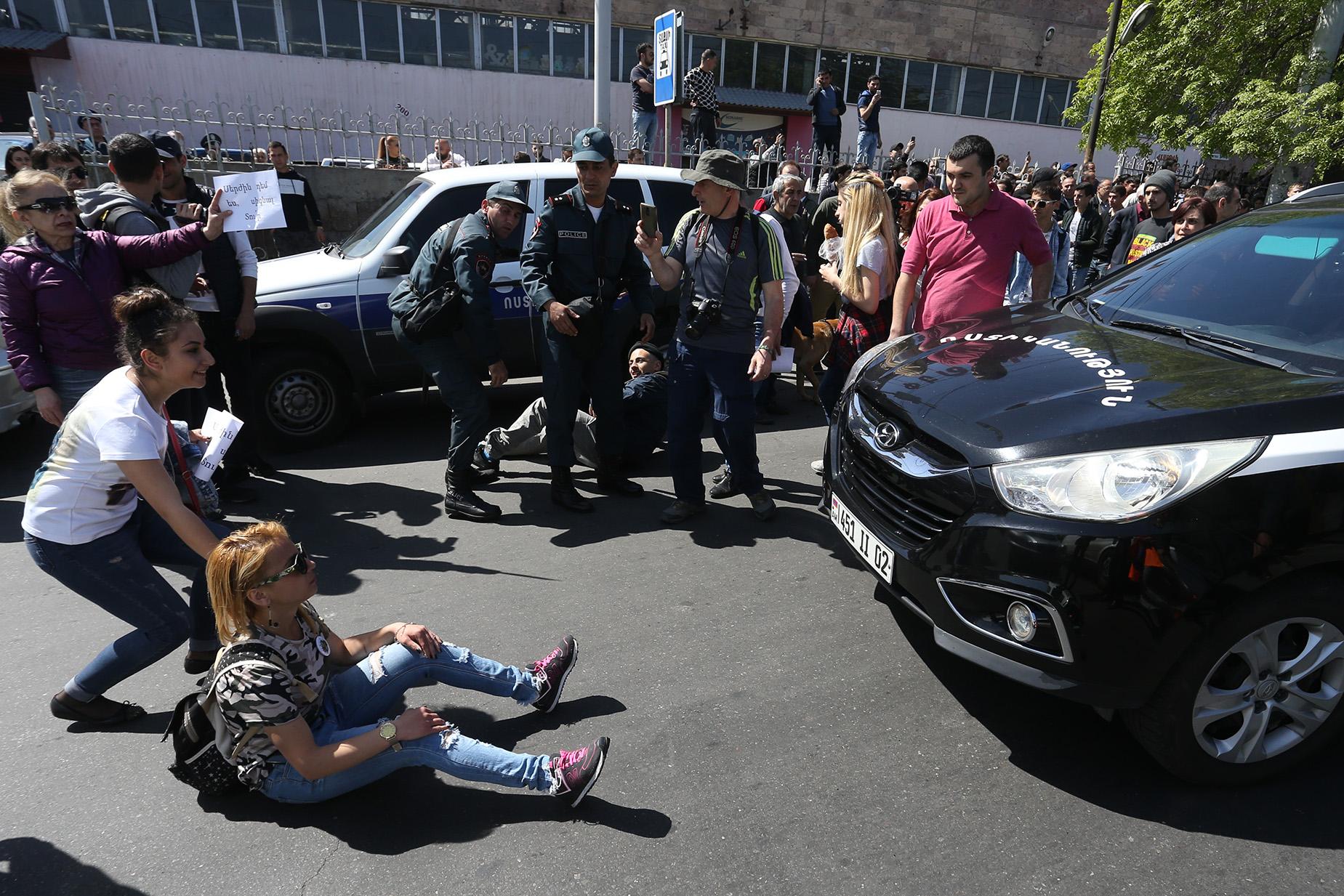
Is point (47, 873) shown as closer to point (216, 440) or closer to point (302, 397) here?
point (216, 440)

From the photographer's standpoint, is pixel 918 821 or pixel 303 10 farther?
pixel 303 10


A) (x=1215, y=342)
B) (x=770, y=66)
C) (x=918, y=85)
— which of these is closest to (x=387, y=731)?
(x=1215, y=342)

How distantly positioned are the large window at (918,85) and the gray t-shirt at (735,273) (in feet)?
77.4

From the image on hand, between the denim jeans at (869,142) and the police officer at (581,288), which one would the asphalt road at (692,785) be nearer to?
the police officer at (581,288)

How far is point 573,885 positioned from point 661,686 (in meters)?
0.94

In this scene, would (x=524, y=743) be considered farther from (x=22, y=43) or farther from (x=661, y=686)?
(x=22, y=43)

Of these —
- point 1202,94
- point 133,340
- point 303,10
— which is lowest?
point 133,340

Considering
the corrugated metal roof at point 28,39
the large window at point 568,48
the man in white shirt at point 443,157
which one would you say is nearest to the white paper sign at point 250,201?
the man in white shirt at point 443,157

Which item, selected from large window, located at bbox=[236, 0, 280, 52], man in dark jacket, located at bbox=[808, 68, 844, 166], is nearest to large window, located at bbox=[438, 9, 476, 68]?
large window, located at bbox=[236, 0, 280, 52]

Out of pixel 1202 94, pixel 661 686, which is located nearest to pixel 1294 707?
pixel 661 686

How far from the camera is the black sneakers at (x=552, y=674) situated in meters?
2.90

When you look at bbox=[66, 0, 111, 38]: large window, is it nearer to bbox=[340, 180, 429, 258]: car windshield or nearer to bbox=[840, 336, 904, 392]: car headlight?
bbox=[340, 180, 429, 258]: car windshield

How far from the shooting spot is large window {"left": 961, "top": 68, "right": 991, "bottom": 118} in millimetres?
25359

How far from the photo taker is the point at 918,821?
2.42m
